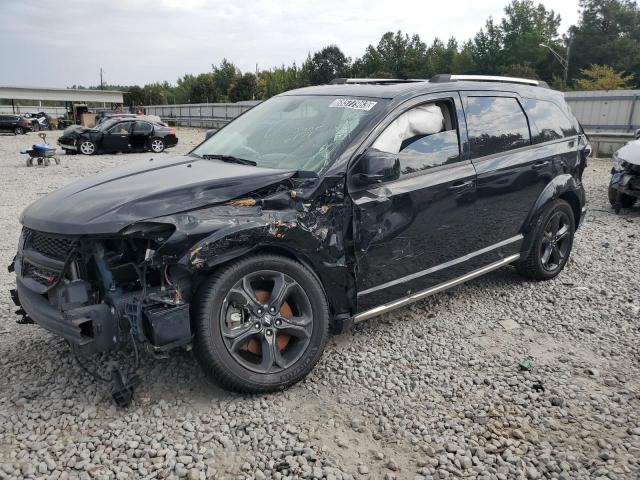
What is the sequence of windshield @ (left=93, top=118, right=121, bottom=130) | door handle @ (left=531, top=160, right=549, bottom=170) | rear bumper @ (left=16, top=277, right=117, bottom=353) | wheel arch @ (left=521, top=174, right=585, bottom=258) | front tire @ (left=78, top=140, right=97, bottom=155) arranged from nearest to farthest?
rear bumper @ (left=16, top=277, right=117, bottom=353), door handle @ (left=531, top=160, right=549, bottom=170), wheel arch @ (left=521, top=174, right=585, bottom=258), front tire @ (left=78, top=140, right=97, bottom=155), windshield @ (left=93, top=118, right=121, bottom=130)

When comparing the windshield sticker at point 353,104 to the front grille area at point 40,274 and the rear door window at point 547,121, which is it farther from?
the front grille area at point 40,274

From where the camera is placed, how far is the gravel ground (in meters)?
2.68

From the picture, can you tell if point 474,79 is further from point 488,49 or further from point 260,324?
point 488,49

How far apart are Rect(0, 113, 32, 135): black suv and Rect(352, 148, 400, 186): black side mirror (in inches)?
1510

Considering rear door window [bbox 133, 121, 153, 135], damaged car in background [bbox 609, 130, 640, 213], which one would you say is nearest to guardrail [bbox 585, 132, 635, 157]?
damaged car in background [bbox 609, 130, 640, 213]

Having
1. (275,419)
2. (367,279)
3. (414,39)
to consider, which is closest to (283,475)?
(275,419)

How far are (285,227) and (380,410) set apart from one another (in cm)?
122

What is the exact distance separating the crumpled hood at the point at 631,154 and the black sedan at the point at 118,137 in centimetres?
1809

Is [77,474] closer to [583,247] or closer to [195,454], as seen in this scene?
[195,454]

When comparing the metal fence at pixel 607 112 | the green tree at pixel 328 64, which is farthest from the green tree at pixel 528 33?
the metal fence at pixel 607 112

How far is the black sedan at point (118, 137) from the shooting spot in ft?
68.0

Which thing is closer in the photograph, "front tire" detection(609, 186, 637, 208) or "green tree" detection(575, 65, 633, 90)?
"front tire" detection(609, 186, 637, 208)

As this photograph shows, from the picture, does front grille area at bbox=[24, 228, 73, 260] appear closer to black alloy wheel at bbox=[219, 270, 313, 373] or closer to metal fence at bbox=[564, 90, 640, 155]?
black alloy wheel at bbox=[219, 270, 313, 373]

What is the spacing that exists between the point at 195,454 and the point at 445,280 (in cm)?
233
